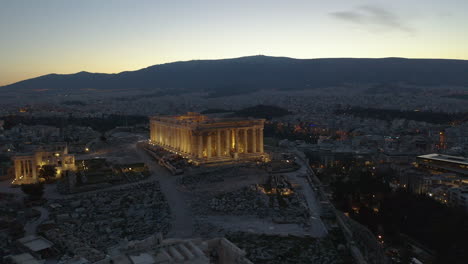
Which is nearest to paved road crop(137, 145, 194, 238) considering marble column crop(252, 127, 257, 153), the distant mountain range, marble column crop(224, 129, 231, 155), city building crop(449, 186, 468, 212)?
marble column crop(224, 129, 231, 155)

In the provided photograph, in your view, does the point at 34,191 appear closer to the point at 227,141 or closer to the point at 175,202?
the point at 175,202

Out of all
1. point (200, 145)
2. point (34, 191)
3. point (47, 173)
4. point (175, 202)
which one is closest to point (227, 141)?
point (200, 145)

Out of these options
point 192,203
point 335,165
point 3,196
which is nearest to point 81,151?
point 3,196

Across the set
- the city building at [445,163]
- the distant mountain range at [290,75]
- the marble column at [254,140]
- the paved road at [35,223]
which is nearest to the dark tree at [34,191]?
the paved road at [35,223]

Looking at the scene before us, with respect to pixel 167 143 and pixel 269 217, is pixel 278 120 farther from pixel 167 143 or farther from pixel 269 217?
pixel 269 217

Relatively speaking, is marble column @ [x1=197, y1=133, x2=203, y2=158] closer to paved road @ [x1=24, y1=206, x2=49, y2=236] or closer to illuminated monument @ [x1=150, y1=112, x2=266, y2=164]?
illuminated monument @ [x1=150, y1=112, x2=266, y2=164]

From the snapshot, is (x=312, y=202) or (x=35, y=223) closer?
(x=35, y=223)
